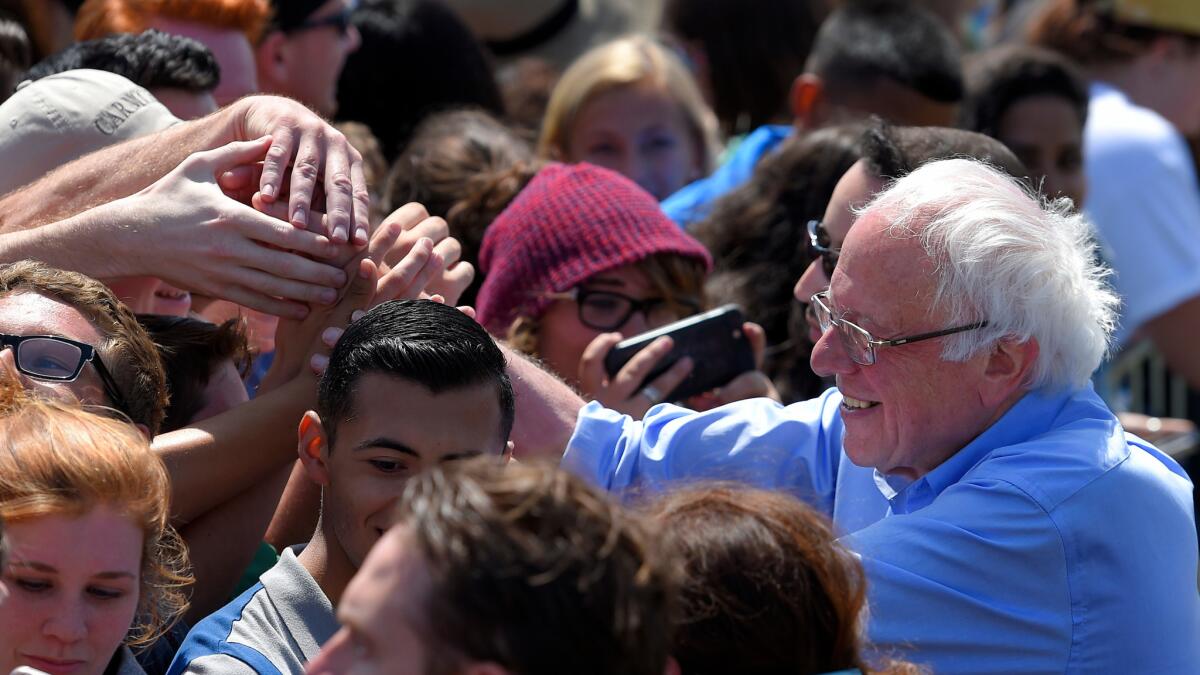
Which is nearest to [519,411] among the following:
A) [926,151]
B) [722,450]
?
[722,450]

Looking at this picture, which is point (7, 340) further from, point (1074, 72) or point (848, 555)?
point (1074, 72)

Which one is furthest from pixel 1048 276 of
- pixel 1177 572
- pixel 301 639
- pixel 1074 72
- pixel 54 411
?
pixel 1074 72

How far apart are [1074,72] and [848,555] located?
3975mm

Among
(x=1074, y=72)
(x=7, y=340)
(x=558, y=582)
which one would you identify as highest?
(x=558, y=582)

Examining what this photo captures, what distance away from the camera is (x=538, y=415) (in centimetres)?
304

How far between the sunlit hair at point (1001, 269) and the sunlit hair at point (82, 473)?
1.37m

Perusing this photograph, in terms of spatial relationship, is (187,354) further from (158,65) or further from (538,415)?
(158,65)

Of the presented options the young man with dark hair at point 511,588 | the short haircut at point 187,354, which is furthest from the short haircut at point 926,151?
the young man with dark hair at point 511,588

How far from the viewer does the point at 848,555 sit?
1974 millimetres

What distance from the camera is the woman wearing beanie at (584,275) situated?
3.63 m

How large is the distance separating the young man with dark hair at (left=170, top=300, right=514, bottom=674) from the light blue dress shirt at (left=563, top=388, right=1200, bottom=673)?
683mm

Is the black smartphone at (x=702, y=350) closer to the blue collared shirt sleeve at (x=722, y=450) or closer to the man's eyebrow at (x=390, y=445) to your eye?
the blue collared shirt sleeve at (x=722, y=450)

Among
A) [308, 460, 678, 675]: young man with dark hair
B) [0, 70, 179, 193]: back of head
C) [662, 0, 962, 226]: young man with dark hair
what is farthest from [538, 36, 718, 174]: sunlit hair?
[308, 460, 678, 675]: young man with dark hair

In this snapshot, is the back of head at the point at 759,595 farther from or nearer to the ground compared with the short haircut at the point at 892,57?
farther from the ground
